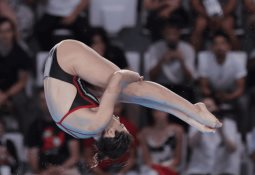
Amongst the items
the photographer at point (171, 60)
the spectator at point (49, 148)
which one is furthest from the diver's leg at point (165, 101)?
the photographer at point (171, 60)

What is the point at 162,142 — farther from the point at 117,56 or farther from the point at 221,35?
the point at 221,35

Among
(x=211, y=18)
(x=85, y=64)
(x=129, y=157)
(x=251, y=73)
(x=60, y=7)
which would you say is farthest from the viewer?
(x=60, y=7)

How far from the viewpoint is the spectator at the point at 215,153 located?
667cm

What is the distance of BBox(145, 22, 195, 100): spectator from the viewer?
6918 millimetres

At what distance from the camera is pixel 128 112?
22.6 feet

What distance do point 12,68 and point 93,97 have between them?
241 centimetres

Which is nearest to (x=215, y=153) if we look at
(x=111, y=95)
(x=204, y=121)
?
(x=204, y=121)

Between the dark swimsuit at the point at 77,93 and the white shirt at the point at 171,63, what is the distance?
86.7 inches

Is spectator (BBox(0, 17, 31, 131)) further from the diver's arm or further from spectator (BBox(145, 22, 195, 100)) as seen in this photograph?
the diver's arm

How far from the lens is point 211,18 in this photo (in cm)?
709

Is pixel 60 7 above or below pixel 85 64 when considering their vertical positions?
below

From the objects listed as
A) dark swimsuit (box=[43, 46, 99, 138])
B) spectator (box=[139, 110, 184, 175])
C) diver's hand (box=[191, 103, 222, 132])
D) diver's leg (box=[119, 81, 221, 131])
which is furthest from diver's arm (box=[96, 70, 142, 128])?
spectator (box=[139, 110, 184, 175])

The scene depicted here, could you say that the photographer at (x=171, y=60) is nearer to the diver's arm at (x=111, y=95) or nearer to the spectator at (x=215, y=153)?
the spectator at (x=215, y=153)

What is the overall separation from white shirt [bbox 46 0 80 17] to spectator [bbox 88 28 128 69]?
46 centimetres
